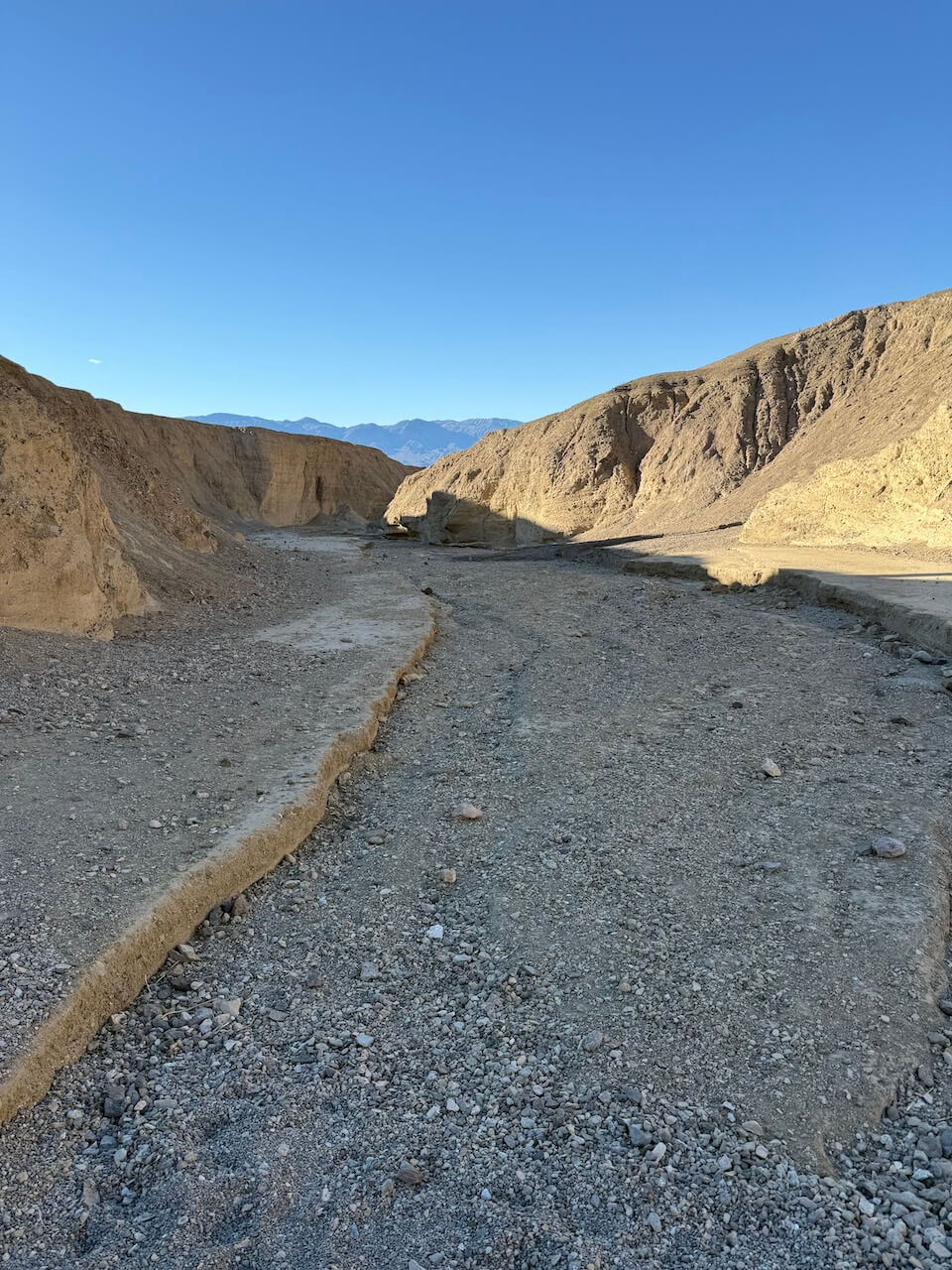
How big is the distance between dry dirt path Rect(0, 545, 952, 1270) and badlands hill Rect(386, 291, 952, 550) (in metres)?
10.9

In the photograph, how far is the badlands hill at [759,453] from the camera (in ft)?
47.8

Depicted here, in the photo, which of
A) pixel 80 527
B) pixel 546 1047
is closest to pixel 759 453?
pixel 80 527

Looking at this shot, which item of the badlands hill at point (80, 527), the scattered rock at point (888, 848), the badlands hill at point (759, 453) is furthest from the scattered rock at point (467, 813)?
the badlands hill at point (759, 453)

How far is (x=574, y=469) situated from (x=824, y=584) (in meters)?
17.1

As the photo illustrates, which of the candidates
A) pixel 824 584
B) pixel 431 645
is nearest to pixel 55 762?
pixel 431 645

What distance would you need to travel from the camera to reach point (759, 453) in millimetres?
23344

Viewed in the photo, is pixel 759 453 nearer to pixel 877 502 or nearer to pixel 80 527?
pixel 877 502

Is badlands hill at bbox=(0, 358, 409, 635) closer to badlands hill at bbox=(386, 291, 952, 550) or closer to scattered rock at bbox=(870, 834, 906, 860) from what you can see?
scattered rock at bbox=(870, 834, 906, 860)

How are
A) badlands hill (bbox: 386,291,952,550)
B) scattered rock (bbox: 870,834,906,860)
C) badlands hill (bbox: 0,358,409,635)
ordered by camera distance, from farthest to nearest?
1. badlands hill (bbox: 386,291,952,550)
2. badlands hill (bbox: 0,358,409,635)
3. scattered rock (bbox: 870,834,906,860)

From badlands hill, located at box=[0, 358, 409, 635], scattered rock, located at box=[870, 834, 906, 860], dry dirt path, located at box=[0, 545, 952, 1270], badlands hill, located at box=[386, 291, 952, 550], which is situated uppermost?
badlands hill, located at box=[386, 291, 952, 550]

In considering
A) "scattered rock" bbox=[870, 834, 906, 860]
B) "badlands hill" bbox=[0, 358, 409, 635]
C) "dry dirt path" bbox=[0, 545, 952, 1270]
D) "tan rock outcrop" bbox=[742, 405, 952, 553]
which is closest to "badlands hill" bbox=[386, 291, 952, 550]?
"tan rock outcrop" bbox=[742, 405, 952, 553]

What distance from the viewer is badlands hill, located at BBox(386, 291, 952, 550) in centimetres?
1457

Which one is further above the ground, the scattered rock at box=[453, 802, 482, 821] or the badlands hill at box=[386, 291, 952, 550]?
the badlands hill at box=[386, 291, 952, 550]

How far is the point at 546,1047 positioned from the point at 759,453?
23424 mm
